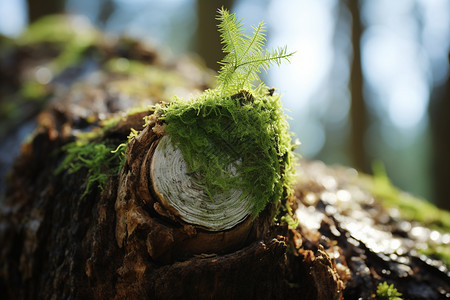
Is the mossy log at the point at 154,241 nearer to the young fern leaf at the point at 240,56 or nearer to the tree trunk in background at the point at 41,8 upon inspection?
the young fern leaf at the point at 240,56

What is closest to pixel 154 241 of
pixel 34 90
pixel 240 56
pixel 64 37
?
pixel 240 56

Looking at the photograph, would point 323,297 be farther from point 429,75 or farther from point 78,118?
point 429,75

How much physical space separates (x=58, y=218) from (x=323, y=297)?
5.64 feet

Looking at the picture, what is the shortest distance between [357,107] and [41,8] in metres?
10.2

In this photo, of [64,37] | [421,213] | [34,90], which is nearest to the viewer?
[421,213]

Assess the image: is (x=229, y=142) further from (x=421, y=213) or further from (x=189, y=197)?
(x=421, y=213)

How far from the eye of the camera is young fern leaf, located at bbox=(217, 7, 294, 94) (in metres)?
1.55

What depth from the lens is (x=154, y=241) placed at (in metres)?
1.41

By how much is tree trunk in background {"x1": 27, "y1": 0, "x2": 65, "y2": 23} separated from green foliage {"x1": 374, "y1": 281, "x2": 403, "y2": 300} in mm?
11168

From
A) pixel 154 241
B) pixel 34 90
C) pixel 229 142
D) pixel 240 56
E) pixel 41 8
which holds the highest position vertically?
pixel 41 8

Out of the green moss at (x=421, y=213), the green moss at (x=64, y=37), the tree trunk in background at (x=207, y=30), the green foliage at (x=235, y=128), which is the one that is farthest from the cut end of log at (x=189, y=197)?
the tree trunk in background at (x=207, y=30)

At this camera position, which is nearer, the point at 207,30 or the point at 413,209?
the point at 413,209

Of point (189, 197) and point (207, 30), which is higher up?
point (207, 30)

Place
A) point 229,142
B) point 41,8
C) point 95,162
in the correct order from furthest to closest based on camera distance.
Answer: point 41,8
point 95,162
point 229,142
